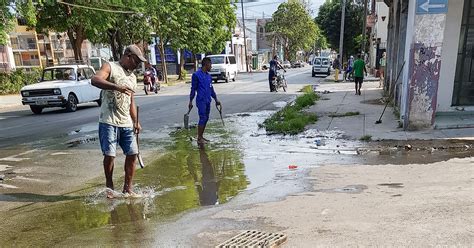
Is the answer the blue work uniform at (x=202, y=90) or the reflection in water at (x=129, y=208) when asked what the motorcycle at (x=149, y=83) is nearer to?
the blue work uniform at (x=202, y=90)

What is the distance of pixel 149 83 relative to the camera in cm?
2391

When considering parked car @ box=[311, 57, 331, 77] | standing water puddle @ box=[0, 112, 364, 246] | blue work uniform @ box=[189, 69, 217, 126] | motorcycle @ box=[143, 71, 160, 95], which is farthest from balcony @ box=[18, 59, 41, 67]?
blue work uniform @ box=[189, 69, 217, 126]

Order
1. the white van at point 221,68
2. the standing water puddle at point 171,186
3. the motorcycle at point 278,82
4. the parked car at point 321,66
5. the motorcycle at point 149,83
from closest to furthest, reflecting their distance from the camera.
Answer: the standing water puddle at point 171,186
the motorcycle at point 278,82
the motorcycle at point 149,83
the white van at point 221,68
the parked car at point 321,66

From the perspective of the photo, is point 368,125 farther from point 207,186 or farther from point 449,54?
point 207,186

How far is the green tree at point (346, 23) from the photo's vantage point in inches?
1895

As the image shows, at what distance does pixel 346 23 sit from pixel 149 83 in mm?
32283


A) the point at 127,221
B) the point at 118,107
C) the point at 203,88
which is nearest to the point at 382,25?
the point at 203,88

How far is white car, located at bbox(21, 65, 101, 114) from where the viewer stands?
15273 mm

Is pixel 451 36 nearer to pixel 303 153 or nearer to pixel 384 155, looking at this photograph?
pixel 384 155

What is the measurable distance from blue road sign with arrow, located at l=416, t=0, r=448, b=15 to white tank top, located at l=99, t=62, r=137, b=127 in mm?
6246

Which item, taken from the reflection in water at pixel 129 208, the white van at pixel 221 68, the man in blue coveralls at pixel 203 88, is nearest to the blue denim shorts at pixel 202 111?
the man in blue coveralls at pixel 203 88

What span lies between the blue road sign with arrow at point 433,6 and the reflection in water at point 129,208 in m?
4.93

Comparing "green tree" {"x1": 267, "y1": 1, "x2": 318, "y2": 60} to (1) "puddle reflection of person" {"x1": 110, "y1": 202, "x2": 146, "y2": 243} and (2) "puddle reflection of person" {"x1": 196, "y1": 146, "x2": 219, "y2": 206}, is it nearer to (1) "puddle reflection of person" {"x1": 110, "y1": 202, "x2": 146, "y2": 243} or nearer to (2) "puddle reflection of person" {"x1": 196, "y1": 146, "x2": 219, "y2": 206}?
(2) "puddle reflection of person" {"x1": 196, "y1": 146, "x2": 219, "y2": 206}

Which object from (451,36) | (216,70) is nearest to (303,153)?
(451,36)
